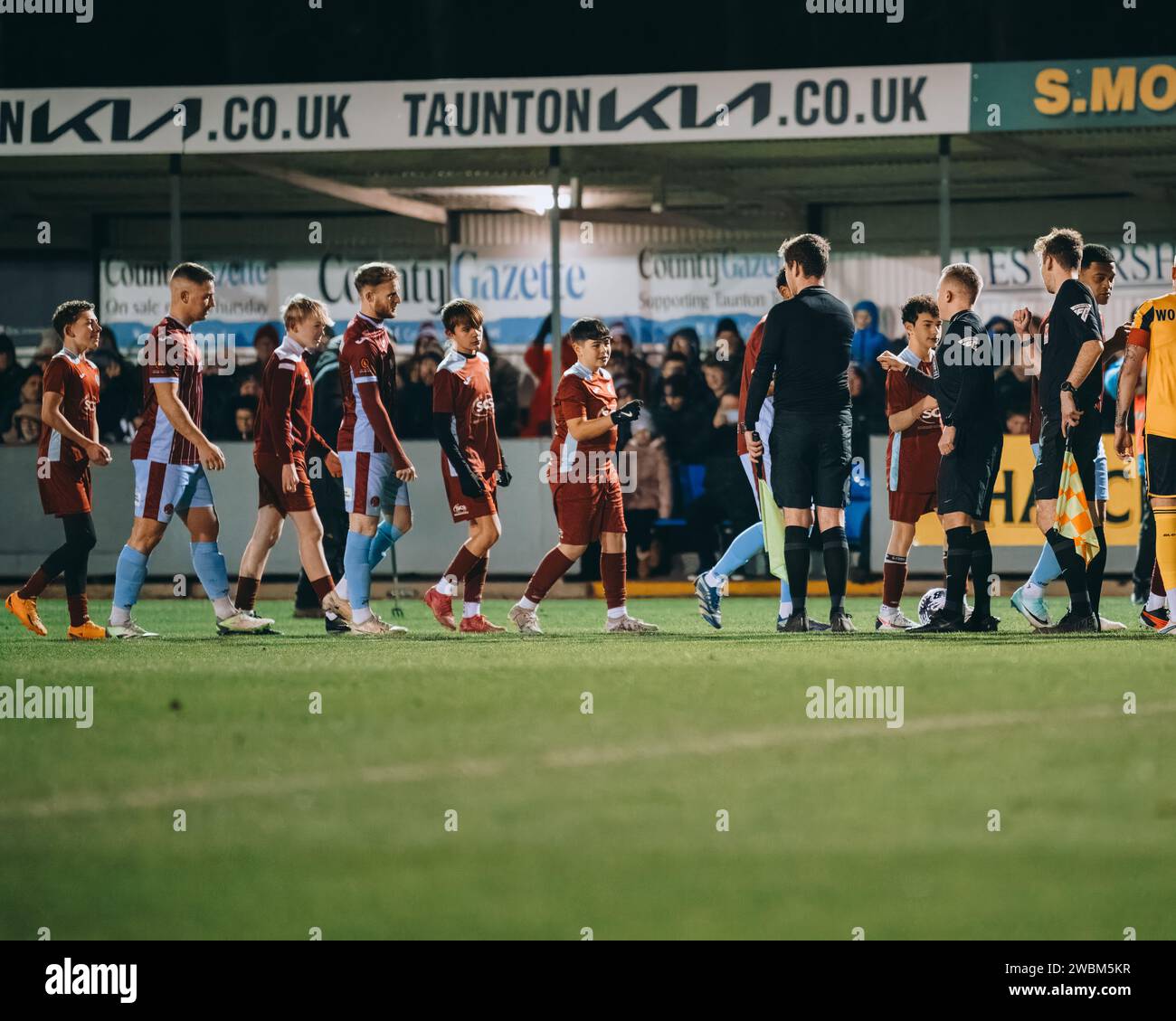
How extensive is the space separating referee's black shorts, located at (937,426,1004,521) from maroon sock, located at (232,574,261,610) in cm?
422

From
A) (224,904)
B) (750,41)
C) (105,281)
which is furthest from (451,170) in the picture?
(224,904)

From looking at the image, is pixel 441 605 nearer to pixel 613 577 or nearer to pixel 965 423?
pixel 613 577

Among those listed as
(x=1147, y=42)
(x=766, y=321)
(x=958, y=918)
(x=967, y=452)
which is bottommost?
(x=958, y=918)

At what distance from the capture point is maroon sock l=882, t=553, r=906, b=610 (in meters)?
12.0

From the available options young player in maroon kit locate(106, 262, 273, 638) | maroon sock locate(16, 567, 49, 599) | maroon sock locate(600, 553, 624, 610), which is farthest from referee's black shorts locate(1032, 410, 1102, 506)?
maroon sock locate(16, 567, 49, 599)

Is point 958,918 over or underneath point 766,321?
underneath

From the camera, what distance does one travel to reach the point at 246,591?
12.4 meters

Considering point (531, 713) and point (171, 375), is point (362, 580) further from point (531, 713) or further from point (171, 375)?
point (531, 713)

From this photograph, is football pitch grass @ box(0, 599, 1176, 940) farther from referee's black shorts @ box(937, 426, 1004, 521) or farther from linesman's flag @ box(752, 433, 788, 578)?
linesman's flag @ box(752, 433, 788, 578)

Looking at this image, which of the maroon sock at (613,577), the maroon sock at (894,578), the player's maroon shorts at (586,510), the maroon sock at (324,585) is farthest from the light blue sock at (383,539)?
the maroon sock at (894,578)

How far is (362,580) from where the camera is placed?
11836 millimetres

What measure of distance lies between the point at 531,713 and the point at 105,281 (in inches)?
676

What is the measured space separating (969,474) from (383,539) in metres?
3.52

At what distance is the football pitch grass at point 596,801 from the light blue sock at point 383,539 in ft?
→ 7.34
